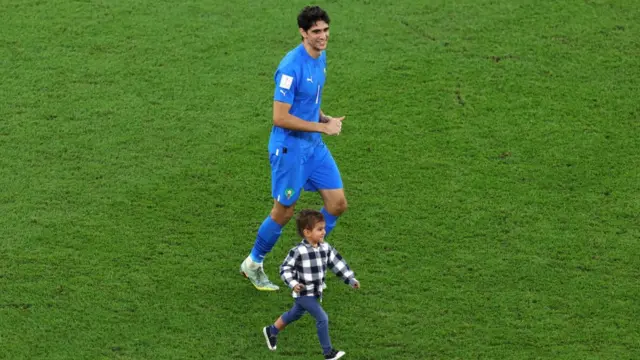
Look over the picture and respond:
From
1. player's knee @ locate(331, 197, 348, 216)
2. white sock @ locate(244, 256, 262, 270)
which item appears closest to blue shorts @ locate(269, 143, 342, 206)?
player's knee @ locate(331, 197, 348, 216)

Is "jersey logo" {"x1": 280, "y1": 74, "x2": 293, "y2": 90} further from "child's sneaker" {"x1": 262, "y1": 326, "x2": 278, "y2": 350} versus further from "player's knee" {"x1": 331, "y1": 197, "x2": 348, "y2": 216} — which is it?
"child's sneaker" {"x1": 262, "y1": 326, "x2": 278, "y2": 350}

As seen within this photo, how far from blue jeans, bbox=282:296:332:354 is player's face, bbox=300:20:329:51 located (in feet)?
5.78

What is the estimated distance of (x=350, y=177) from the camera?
9469mm

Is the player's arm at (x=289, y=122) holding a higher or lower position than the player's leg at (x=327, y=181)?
higher

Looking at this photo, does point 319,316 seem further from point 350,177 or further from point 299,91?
point 350,177

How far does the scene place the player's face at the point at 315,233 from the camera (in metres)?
7.16

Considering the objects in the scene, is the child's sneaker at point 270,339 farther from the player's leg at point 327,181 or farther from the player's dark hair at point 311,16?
the player's dark hair at point 311,16

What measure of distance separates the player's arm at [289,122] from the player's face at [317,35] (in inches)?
18.5

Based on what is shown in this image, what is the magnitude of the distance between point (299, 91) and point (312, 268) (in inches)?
50.5

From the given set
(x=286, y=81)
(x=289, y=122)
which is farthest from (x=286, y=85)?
(x=289, y=122)

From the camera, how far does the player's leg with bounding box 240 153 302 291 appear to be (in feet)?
25.5

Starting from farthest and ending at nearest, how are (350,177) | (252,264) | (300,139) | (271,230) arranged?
(350,177)
(252,264)
(271,230)
(300,139)

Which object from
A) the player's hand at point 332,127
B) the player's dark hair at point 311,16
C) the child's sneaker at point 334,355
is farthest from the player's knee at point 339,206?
the player's dark hair at point 311,16

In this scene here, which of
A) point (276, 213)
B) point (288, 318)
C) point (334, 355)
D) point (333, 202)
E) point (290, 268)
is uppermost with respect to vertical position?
point (333, 202)
